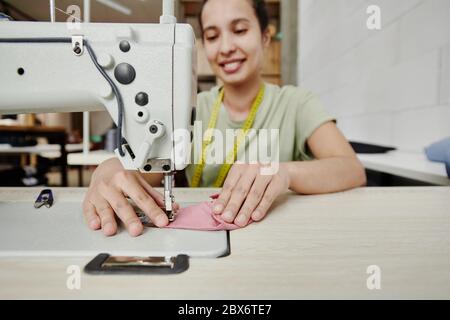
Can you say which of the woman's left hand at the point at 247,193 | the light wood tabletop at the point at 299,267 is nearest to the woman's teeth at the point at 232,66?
the woman's left hand at the point at 247,193

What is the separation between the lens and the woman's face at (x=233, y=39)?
3.43ft

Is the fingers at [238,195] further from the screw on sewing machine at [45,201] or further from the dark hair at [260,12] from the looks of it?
the dark hair at [260,12]

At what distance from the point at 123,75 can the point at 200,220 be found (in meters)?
0.26

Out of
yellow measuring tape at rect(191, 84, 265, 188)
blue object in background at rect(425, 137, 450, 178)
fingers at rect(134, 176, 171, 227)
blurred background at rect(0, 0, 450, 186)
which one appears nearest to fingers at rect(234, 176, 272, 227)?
fingers at rect(134, 176, 171, 227)

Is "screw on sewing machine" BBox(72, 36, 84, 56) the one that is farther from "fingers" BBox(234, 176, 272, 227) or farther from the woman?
"fingers" BBox(234, 176, 272, 227)

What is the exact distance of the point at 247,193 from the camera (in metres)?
0.55

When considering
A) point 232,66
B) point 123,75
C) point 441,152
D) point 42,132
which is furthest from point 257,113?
point 42,132

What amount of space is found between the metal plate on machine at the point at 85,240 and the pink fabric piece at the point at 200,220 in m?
0.01

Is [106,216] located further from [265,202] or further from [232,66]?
[232,66]

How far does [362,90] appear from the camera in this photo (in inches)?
69.2
